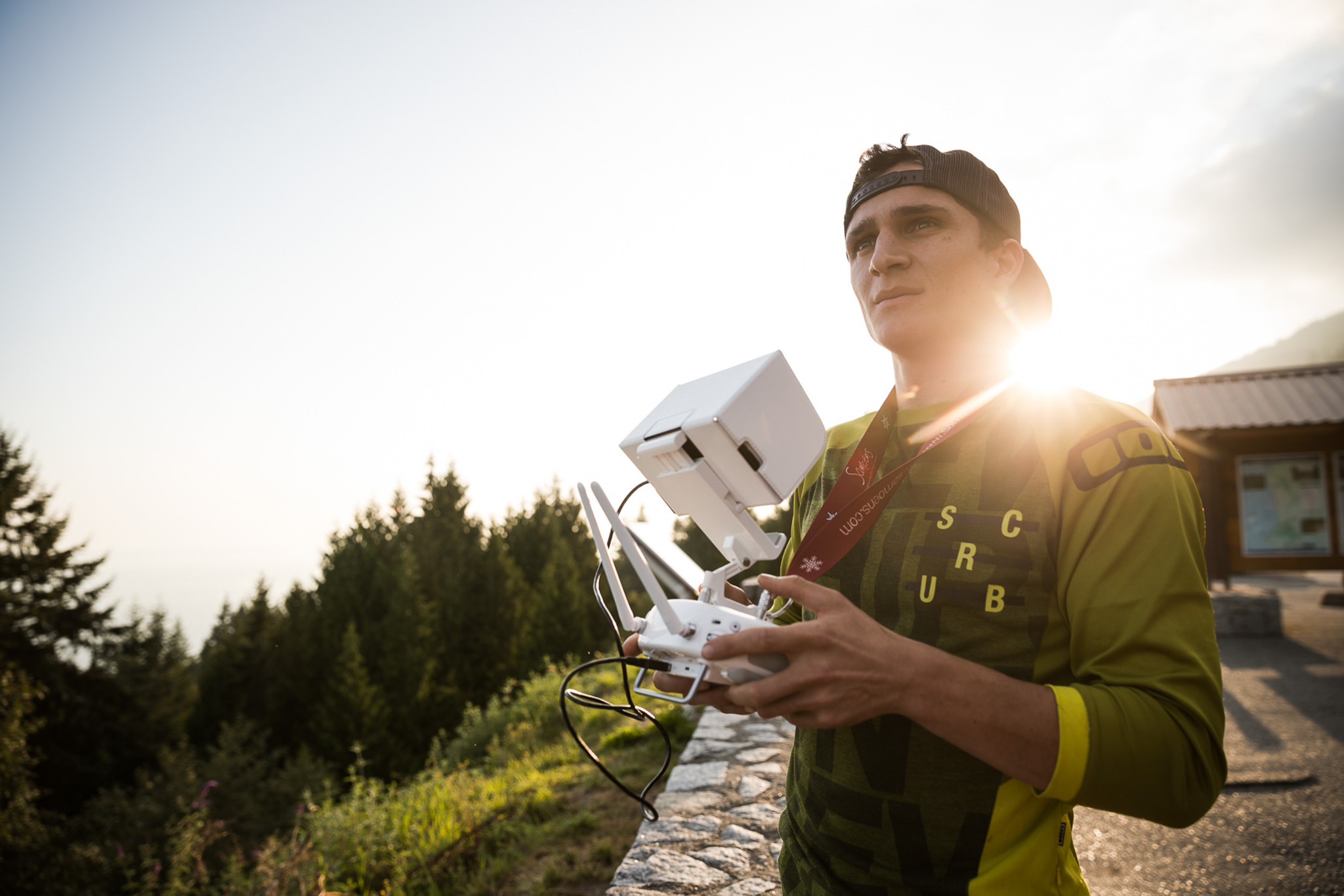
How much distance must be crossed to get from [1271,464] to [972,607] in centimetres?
1168

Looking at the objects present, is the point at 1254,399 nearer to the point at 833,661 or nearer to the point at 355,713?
the point at 833,661

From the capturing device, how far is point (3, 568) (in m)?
27.4

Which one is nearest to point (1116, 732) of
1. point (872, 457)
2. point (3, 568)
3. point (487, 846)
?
point (872, 457)

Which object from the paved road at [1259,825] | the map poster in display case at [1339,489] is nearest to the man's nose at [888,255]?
the paved road at [1259,825]

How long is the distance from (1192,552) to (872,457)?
64 centimetres

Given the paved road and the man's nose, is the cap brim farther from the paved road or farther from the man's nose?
the paved road

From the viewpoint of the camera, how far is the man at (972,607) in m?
0.93

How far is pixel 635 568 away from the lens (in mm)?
1278

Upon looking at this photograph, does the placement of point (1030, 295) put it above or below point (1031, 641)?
above

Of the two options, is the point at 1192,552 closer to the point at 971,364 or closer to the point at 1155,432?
the point at 1155,432

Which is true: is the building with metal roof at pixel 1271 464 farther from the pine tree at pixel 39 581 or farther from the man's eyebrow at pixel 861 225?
the pine tree at pixel 39 581

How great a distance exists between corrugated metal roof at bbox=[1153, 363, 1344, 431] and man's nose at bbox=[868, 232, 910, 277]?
1078cm

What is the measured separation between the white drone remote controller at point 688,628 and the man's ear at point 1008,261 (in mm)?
944

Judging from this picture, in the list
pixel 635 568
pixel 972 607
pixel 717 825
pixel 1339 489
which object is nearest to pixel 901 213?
pixel 972 607
